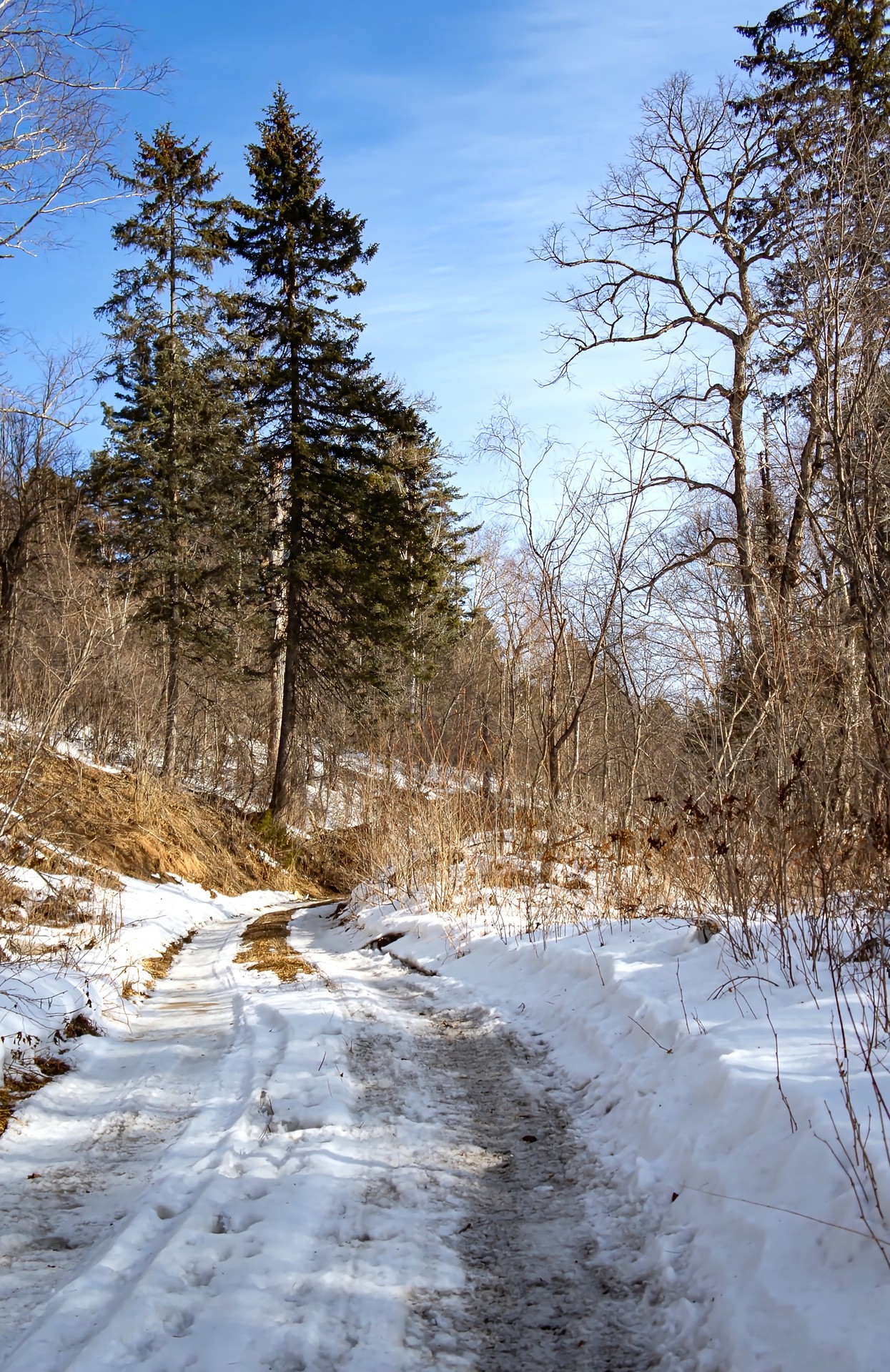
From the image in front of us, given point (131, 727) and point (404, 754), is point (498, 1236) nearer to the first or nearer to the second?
point (404, 754)

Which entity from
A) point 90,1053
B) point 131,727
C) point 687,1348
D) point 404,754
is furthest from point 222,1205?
point 131,727

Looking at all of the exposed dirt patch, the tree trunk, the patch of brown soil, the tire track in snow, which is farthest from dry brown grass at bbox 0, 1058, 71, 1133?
the tree trunk

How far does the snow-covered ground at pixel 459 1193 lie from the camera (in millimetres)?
2002

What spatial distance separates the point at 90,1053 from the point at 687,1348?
3616 mm

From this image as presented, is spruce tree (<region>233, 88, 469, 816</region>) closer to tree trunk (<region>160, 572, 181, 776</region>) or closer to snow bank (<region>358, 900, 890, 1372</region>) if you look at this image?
tree trunk (<region>160, 572, 181, 776</region>)

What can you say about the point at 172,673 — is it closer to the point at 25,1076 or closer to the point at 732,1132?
the point at 25,1076

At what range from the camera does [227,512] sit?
57.7ft

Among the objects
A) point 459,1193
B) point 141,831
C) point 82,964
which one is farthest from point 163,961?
point 459,1193

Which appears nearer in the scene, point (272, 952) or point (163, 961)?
point (163, 961)

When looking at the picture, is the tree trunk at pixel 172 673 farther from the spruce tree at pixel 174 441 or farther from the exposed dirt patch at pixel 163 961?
the exposed dirt patch at pixel 163 961

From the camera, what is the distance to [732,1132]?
8.84 ft

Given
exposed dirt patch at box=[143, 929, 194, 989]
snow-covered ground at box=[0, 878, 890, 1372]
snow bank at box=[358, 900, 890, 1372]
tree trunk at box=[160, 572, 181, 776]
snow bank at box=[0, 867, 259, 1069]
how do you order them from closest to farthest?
snow bank at box=[358, 900, 890, 1372], snow-covered ground at box=[0, 878, 890, 1372], snow bank at box=[0, 867, 259, 1069], exposed dirt patch at box=[143, 929, 194, 989], tree trunk at box=[160, 572, 181, 776]

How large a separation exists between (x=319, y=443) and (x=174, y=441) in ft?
10.6

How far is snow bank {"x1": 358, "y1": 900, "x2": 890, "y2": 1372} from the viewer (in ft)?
6.18
